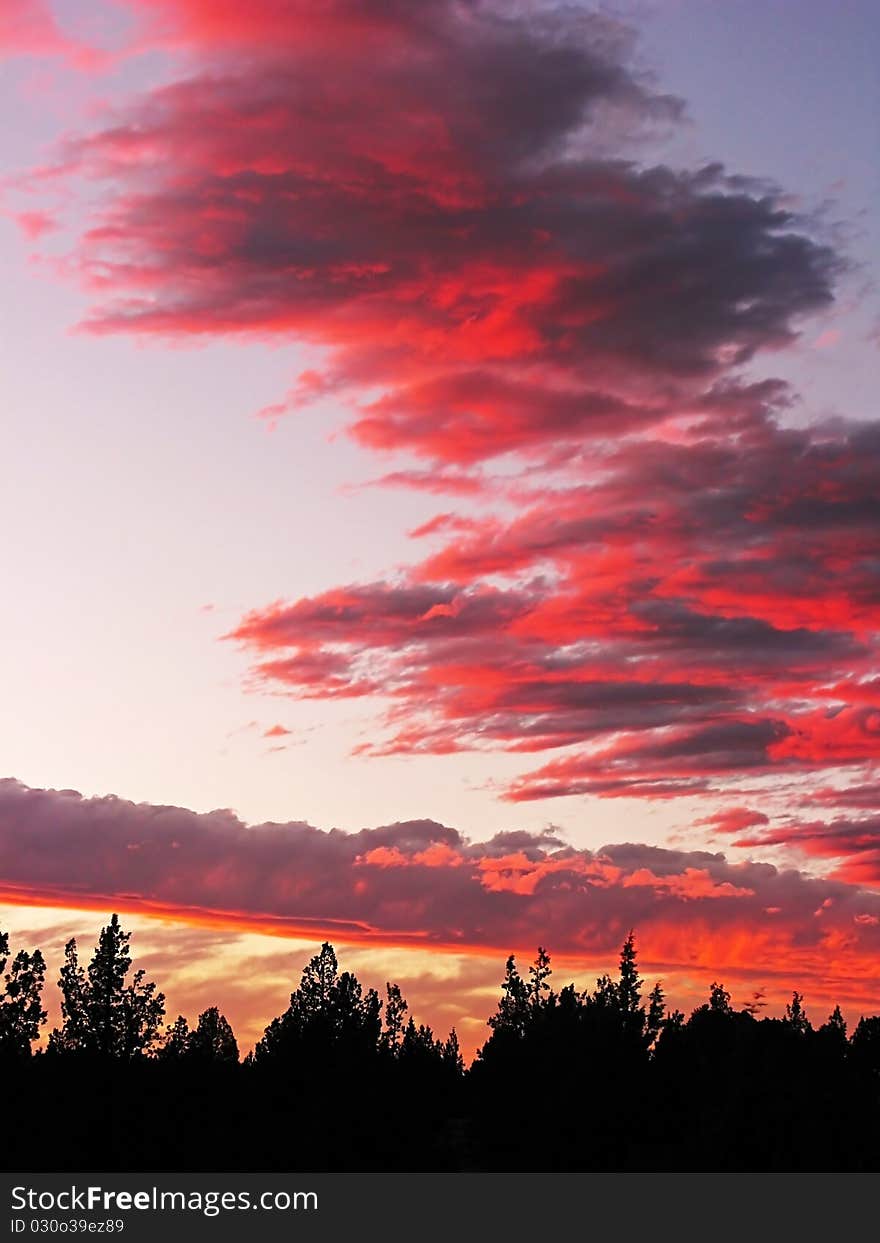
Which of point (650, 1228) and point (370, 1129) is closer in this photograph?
point (650, 1228)

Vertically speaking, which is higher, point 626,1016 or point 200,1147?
point 626,1016

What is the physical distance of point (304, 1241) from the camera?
7950 cm

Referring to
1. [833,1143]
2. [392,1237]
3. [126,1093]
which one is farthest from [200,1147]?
[833,1143]

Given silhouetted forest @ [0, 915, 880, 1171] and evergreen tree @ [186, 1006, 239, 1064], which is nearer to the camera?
silhouetted forest @ [0, 915, 880, 1171]

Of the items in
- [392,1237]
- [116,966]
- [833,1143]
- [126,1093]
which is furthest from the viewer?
[116,966]

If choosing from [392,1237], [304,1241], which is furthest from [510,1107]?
[392,1237]

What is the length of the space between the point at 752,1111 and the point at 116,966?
7174 cm

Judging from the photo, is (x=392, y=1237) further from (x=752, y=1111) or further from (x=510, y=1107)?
(x=510, y=1107)

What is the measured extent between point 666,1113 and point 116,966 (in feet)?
204

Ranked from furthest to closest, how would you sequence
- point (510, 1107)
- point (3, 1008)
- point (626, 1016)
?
point (3, 1008), point (626, 1016), point (510, 1107)

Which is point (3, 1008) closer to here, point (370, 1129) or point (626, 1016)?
point (370, 1129)

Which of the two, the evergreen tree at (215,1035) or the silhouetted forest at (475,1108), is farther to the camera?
the evergreen tree at (215,1035)

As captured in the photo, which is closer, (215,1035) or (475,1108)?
(475,1108)

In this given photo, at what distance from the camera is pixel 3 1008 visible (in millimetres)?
132875
